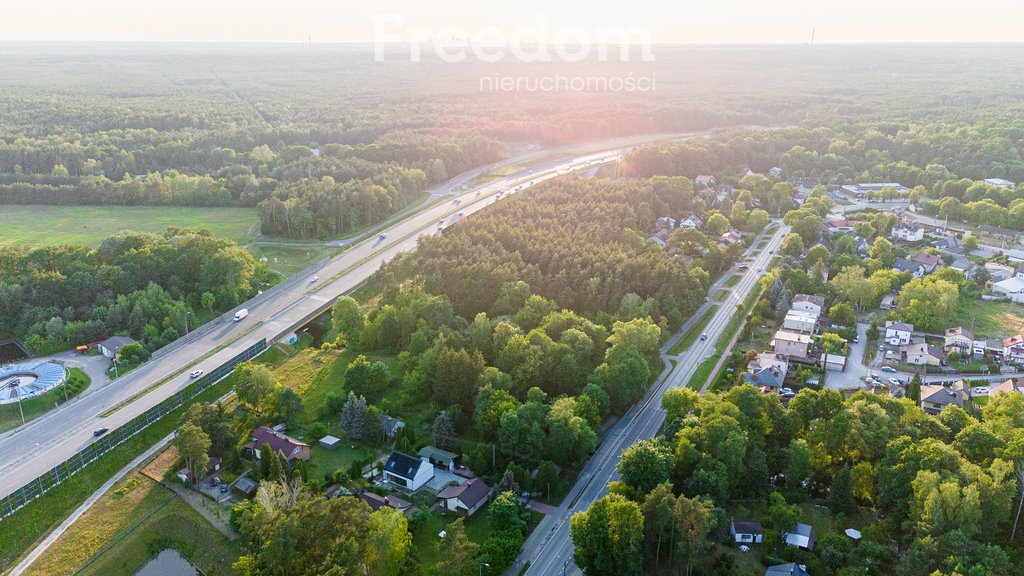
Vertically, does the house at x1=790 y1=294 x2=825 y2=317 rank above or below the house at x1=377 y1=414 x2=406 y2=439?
above

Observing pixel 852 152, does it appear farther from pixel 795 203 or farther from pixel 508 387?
pixel 508 387

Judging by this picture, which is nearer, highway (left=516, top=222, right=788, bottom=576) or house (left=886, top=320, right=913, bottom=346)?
highway (left=516, top=222, right=788, bottom=576)

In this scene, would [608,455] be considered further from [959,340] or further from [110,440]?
[959,340]

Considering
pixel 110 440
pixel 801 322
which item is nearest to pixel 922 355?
pixel 801 322

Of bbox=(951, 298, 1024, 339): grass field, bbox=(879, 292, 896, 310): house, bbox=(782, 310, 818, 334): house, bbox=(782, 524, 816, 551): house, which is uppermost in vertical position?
bbox=(782, 310, 818, 334): house

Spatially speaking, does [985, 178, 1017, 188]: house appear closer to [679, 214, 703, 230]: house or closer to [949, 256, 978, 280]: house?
[949, 256, 978, 280]: house

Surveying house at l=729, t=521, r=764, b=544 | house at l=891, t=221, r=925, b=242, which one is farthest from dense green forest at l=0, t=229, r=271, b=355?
house at l=891, t=221, r=925, b=242
